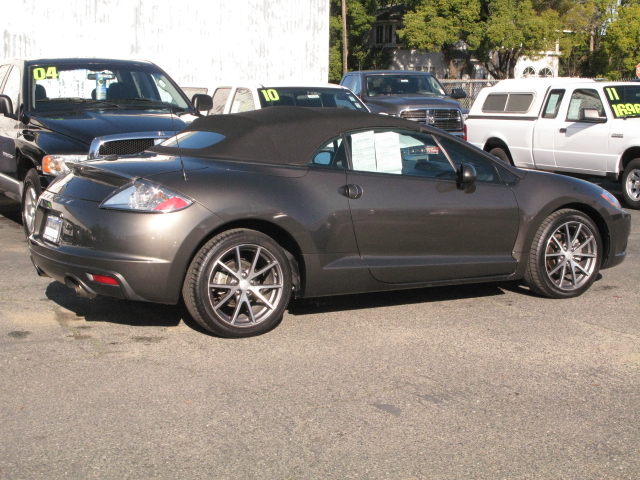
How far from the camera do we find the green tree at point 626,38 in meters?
48.4

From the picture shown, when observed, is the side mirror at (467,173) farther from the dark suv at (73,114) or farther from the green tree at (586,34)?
the green tree at (586,34)

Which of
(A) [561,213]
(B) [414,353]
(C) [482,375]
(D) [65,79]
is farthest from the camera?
(D) [65,79]

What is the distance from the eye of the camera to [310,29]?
23.9 meters

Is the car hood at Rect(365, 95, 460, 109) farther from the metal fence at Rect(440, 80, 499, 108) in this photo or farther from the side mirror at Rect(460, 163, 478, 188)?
the metal fence at Rect(440, 80, 499, 108)

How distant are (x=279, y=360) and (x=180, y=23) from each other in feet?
57.0

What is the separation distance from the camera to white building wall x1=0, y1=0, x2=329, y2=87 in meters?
19.7

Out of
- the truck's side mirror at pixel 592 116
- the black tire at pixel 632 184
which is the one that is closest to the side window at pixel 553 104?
the truck's side mirror at pixel 592 116

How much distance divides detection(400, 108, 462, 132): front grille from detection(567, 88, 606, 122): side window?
13.0ft

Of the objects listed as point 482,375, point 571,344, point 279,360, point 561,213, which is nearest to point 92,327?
point 279,360

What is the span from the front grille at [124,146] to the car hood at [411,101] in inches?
400

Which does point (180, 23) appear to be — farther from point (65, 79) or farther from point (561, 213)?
point (561, 213)

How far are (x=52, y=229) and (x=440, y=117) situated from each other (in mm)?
13318

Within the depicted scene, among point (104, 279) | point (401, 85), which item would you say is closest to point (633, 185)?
point (401, 85)

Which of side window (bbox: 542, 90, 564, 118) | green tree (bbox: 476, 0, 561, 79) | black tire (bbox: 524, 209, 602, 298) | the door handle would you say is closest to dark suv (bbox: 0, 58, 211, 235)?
the door handle
